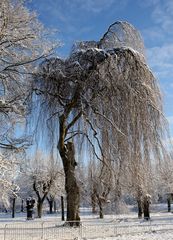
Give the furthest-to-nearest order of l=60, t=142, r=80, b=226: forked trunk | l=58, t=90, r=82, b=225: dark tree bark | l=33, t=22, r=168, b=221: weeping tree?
l=60, t=142, r=80, b=226: forked trunk < l=58, t=90, r=82, b=225: dark tree bark < l=33, t=22, r=168, b=221: weeping tree

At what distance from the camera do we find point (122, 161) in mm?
14250

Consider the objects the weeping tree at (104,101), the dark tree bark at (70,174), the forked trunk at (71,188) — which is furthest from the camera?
the forked trunk at (71,188)

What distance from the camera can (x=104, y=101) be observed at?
15.0 m

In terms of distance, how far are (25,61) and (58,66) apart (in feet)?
5.42

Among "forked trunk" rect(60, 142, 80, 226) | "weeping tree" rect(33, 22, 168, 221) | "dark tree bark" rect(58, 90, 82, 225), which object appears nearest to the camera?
"weeping tree" rect(33, 22, 168, 221)

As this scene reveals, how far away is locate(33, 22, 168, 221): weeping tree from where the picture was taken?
1423cm

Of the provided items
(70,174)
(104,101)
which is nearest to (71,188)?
(70,174)

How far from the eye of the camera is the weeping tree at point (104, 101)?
14227mm

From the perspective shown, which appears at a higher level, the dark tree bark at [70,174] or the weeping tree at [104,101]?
the weeping tree at [104,101]

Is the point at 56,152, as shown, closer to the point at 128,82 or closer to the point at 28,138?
the point at 28,138

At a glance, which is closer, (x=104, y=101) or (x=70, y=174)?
(x=104, y=101)

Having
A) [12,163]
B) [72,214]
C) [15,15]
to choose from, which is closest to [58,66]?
[15,15]

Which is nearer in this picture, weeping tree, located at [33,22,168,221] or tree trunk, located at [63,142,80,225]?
weeping tree, located at [33,22,168,221]

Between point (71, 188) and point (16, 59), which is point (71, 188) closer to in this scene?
point (71, 188)
